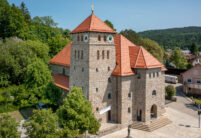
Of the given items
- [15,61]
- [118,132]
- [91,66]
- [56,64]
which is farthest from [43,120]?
[15,61]

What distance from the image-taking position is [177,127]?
81.8 feet

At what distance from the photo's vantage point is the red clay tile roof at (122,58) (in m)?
24.6

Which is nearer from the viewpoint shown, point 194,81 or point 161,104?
point 161,104

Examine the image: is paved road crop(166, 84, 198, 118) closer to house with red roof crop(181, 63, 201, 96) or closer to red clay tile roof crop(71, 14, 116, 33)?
house with red roof crop(181, 63, 201, 96)

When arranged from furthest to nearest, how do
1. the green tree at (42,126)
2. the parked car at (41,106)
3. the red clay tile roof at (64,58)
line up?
1. the red clay tile roof at (64,58)
2. the parked car at (41,106)
3. the green tree at (42,126)

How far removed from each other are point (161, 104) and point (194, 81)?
20.6m

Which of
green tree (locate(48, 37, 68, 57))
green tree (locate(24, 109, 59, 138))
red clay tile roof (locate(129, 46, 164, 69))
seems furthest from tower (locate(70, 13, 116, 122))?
green tree (locate(48, 37, 68, 57))

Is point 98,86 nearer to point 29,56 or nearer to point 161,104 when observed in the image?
point 161,104

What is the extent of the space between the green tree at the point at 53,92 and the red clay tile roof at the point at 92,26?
1009 cm

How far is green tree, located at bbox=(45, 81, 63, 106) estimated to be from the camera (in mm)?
28286

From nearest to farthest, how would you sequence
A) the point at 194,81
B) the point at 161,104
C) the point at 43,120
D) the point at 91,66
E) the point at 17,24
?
1. the point at 43,120
2. the point at 91,66
3. the point at 161,104
4. the point at 194,81
5. the point at 17,24

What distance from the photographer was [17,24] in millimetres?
49750

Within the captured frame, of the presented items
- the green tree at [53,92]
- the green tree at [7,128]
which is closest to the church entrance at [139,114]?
the green tree at [53,92]

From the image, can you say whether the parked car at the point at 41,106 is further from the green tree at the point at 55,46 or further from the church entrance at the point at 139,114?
the green tree at the point at 55,46
